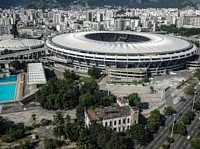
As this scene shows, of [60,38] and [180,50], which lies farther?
[60,38]

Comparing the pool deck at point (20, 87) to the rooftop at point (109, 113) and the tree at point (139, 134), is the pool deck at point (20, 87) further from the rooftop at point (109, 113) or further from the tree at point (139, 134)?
the tree at point (139, 134)

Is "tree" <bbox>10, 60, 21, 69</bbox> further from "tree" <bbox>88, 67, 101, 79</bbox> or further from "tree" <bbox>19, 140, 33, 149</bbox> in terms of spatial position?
"tree" <bbox>19, 140, 33, 149</bbox>

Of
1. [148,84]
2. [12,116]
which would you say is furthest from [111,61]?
[12,116]

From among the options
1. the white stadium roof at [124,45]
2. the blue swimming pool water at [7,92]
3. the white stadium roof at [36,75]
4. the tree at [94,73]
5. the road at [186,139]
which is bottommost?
the blue swimming pool water at [7,92]

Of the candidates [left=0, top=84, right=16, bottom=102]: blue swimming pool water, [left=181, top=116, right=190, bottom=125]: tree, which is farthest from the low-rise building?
[left=0, top=84, right=16, bottom=102]: blue swimming pool water

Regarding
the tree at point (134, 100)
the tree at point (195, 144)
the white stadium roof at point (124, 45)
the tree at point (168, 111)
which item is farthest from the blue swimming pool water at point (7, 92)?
the tree at point (195, 144)

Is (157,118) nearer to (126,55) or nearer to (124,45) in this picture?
(126,55)

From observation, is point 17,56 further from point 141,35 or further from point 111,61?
point 141,35
